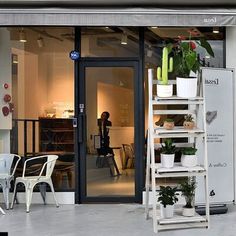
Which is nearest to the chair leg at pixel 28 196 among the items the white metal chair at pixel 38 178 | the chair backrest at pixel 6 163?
the white metal chair at pixel 38 178

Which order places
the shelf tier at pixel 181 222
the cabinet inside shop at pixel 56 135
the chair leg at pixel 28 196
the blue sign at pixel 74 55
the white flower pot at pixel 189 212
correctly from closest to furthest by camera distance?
1. the shelf tier at pixel 181 222
2. the white flower pot at pixel 189 212
3. the chair leg at pixel 28 196
4. the blue sign at pixel 74 55
5. the cabinet inside shop at pixel 56 135

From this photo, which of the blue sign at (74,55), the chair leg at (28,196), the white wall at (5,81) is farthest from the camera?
the white wall at (5,81)

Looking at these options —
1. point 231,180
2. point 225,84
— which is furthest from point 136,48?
point 231,180

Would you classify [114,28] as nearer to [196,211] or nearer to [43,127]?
[43,127]

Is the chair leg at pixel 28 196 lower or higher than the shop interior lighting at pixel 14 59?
lower

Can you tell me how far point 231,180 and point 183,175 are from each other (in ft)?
3.94

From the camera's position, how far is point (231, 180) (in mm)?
6273

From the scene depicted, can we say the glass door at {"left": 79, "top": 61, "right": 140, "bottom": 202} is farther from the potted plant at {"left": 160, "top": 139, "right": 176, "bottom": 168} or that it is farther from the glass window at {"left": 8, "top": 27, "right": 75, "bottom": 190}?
the potted plant at {"left": 160, "top": 139, "right": 176, "bottom": 168}

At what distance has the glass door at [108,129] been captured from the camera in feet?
22.7

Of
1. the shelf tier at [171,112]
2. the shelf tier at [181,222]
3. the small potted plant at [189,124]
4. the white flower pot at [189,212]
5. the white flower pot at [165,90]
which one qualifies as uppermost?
the white flower pot at [165,90]

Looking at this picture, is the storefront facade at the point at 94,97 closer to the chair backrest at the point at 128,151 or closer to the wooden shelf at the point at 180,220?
the chair backrest at the point at 128,151

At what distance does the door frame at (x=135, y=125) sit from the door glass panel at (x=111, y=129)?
62mm

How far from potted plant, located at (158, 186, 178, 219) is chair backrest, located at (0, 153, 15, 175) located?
245 centimetres

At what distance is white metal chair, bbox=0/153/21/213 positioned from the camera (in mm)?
6512
